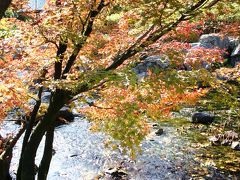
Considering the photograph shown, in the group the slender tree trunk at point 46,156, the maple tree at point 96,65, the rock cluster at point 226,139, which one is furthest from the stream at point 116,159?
the maple tree at point 96,65

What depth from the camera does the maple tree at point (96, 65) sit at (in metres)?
6.52

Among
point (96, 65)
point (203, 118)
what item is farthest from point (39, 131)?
point (203, 118)

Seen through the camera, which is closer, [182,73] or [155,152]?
[182,73]

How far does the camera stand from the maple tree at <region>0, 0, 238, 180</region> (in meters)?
6.52

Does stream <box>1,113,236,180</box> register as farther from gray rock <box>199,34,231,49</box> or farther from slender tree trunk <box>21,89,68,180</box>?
gray rock <box>199,34,231,49</box>

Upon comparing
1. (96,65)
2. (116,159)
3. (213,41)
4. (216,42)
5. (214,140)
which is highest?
(96,65)

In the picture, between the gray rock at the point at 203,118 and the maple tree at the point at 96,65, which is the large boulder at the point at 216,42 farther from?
the maple tree at the point at 96,65

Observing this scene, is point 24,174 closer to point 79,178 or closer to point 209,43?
point 79,178

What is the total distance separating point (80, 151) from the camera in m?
15.9

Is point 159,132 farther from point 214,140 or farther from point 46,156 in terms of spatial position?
point 46,156

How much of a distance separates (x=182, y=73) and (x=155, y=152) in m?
9.12

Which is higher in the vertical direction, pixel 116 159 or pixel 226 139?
pixel 116 159

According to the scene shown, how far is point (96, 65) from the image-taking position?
31.1 ft

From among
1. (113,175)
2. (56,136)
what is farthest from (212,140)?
(56,136)
